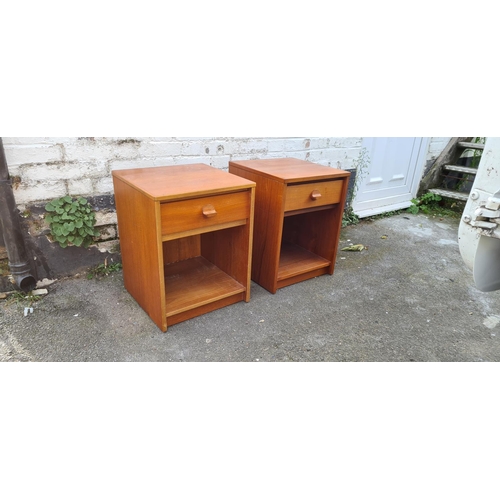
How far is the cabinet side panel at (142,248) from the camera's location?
1.75 m

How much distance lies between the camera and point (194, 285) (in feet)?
7.24

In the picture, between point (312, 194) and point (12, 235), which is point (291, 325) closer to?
point (312, 194)

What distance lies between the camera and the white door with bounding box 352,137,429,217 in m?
3.54

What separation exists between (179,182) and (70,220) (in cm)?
78

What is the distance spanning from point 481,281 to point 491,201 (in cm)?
41

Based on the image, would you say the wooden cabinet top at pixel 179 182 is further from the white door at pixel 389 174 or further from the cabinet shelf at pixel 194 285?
the white door at pixel 389 174

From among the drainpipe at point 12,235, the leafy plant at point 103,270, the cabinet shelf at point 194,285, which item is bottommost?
the leafy plant at point 103,270

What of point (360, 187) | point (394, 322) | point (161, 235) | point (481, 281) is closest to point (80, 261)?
point (161, 235)

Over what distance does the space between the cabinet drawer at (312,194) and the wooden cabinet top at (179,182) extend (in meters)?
0.30

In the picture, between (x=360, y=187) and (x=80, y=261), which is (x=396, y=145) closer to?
(x=360, y=187)

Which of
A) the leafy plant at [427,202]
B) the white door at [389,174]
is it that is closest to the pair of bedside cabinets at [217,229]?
the white door at [389,174]

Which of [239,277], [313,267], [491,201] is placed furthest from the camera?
[313,267]

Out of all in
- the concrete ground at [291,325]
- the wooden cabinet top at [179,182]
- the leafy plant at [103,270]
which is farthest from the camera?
the leafy plant at [103,270]

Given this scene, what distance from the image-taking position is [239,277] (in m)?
2.25
